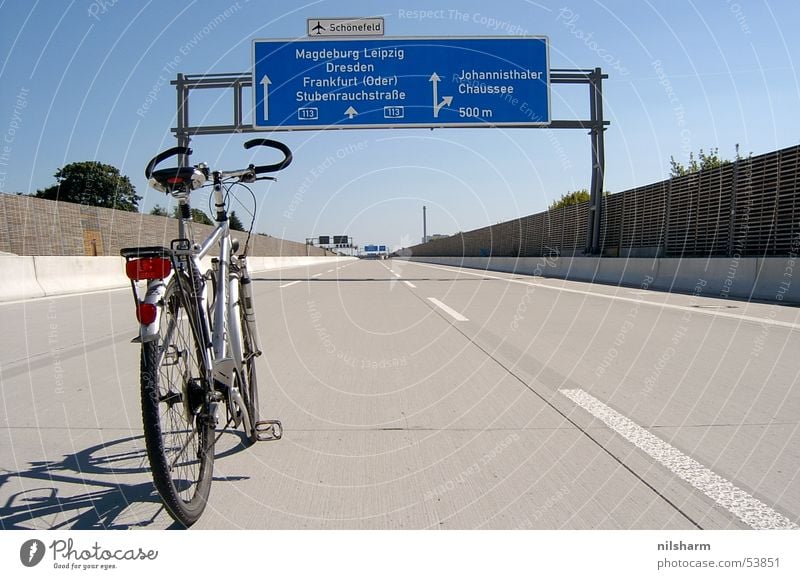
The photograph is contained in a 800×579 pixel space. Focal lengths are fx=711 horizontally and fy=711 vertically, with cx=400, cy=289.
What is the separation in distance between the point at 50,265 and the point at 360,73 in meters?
11.2

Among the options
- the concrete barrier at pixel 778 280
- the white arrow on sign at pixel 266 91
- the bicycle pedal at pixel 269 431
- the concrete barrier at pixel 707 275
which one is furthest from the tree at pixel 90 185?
the bicycle pedal at pixel 269 431

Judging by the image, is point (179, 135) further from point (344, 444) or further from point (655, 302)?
point (344, 444)

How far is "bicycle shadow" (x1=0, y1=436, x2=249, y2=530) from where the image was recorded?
3006mm

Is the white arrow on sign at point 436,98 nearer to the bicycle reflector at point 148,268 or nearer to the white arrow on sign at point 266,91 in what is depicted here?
the white arrow on sign at point 266,91

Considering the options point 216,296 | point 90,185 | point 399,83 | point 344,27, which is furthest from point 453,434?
Answer: point 90,185

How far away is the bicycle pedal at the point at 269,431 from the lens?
4242 millimetres

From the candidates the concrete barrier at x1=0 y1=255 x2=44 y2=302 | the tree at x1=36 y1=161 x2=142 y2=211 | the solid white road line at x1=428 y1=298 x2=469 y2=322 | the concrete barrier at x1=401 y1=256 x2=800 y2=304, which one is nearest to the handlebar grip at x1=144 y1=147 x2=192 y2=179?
the solid white road line at x1=428 y1=298 x2=469 y2=322

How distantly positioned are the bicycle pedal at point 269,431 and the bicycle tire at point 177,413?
1.01 m

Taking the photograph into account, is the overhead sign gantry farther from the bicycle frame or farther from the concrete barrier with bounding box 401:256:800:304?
the bicycle frame

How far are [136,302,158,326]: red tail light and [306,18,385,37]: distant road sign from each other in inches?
841

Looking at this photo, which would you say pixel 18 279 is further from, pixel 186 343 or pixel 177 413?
pixel 177 413
